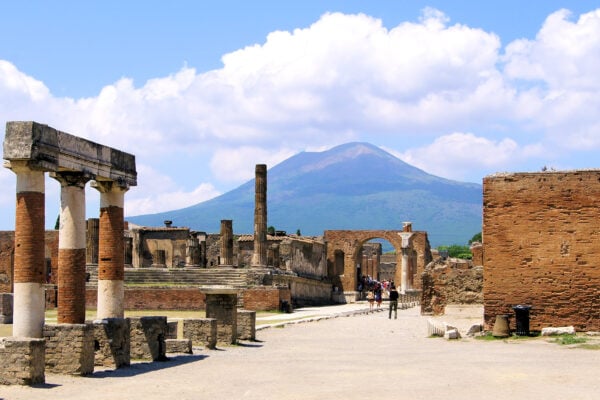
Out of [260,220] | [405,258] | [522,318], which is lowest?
[522,318]

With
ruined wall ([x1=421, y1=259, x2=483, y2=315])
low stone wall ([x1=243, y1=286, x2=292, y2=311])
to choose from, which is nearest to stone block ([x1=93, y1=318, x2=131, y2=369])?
ruined wall ([x1=421, y1=259, x2=483, y2=315])

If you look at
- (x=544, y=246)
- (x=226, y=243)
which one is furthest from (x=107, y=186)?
(x=226, y=243)

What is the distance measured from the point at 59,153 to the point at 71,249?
6.76 feet

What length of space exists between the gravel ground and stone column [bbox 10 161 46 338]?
102cm

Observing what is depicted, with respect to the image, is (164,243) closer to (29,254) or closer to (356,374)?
(29,254)

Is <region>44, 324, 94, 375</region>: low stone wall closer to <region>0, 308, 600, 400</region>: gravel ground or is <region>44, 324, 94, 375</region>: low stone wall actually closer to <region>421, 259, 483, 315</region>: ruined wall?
<region>0, 308, 600, 400</region>: gravel ground

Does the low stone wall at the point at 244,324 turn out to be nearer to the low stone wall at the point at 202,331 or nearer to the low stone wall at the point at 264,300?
the low stone wall at the point at 202,331

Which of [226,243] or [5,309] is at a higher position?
[226,243]

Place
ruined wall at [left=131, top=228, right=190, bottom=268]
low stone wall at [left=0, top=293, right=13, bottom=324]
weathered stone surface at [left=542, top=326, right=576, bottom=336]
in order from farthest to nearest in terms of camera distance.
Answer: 1. ruined wall at [left=131, top=228, right=190, bottom=268]
2. low stone wall at [left=0, top=293, right=13, bottom=324]
3. weathered stone surface at [left=542, top=326, right=576, bottom=336]

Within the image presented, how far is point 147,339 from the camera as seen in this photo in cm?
1967

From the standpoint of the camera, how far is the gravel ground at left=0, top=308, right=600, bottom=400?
1398 centimetres

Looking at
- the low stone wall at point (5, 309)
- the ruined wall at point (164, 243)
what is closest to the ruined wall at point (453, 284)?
the low stone wall at point (5, 309)

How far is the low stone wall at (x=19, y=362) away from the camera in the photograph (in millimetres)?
15023

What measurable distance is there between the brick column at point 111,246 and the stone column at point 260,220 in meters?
30.3
